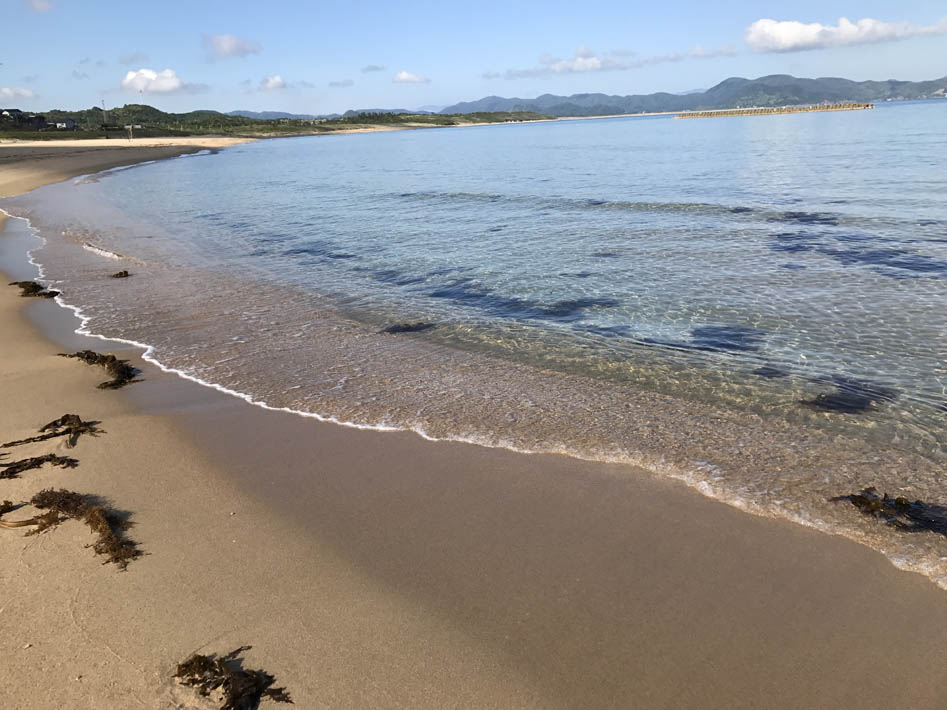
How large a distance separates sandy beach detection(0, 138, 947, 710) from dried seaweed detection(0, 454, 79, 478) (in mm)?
123

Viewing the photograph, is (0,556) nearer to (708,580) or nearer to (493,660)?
(493,660)

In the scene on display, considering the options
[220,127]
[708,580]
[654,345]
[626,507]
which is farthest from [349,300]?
[220,127]

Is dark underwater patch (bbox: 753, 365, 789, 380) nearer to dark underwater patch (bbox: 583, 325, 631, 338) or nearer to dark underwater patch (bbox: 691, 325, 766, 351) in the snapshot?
dark underwater patch (bbox: 691, 325, 766, 351)

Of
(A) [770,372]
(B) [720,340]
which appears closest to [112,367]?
(B) [720,340]

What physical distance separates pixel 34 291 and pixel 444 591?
14245 millimetres

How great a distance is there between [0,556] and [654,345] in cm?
852

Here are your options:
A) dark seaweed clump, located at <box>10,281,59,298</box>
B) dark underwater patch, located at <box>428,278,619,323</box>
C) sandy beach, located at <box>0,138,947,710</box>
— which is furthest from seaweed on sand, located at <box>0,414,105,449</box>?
dark seaweed clump, located at <box>10,281,59,298</box>

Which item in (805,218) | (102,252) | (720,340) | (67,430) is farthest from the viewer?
(805,218)

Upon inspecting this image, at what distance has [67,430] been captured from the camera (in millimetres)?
7355

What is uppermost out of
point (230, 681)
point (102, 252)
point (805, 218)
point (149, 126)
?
point (149, 126)

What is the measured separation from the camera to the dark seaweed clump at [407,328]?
11.4 m

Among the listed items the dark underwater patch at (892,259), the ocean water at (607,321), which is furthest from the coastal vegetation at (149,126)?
the dark underwater patch at (892,259)

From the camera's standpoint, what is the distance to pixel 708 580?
15.3 feet

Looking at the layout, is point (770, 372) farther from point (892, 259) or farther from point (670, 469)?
point (892, 259)
